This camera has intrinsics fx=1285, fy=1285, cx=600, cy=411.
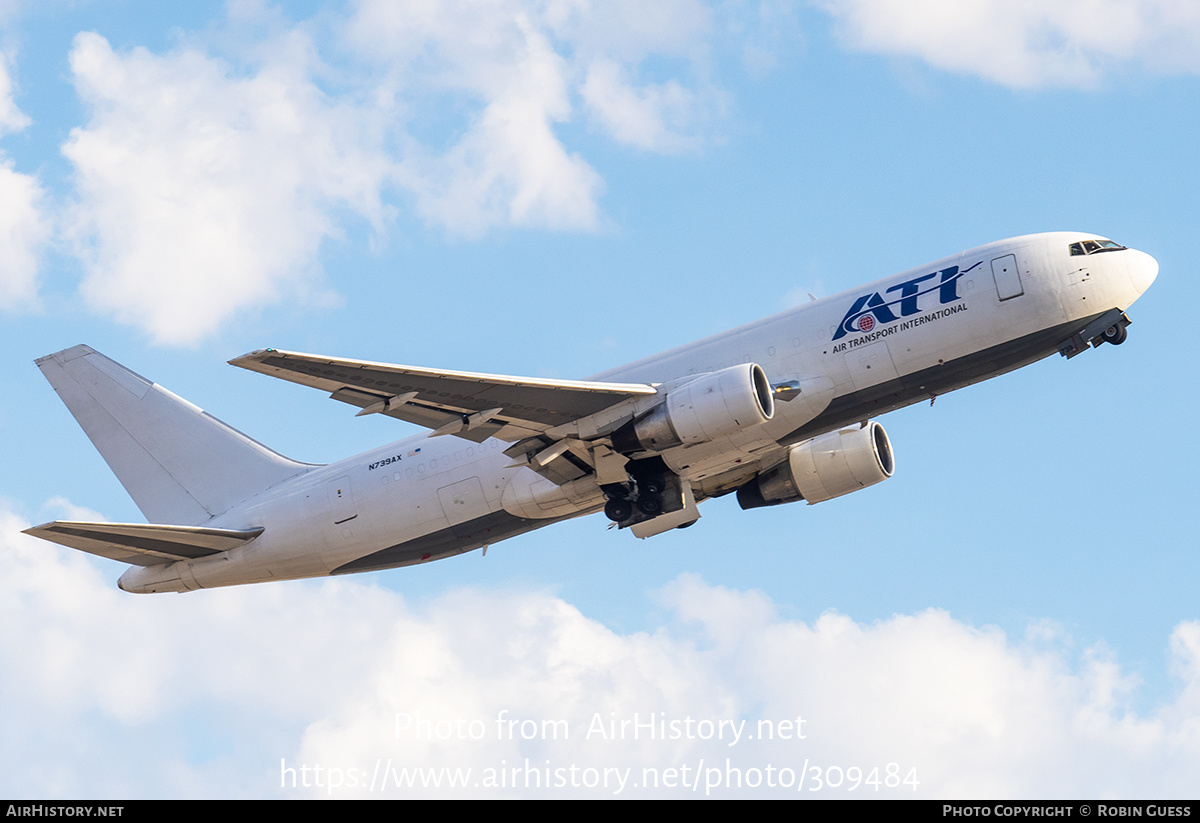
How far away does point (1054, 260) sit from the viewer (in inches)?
1211

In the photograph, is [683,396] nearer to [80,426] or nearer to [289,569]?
[289,569]

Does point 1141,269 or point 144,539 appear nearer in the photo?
point 1141,269

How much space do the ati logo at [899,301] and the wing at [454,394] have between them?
5.23 metres

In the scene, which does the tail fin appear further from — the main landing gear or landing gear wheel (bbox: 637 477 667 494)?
landing gear wheel (bbox: 637 477 667 494)

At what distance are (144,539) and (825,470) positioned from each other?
19.1 metres

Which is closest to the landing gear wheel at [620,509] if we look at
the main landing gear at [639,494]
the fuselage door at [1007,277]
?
the main landing gear at [639,494]

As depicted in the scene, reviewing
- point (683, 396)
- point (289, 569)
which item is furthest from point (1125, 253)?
point (289, 569)

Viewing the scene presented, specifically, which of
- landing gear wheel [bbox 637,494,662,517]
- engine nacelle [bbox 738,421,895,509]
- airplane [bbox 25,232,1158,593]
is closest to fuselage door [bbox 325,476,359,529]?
airplane [bbox 25,232,1158,593]

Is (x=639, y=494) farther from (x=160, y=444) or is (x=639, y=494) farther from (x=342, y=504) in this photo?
(x=160, y=444)

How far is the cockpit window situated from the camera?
102ft

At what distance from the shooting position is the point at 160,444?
40375mm

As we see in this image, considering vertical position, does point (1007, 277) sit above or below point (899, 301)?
above

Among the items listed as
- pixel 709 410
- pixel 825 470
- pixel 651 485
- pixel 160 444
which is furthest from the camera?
pixel 160 444

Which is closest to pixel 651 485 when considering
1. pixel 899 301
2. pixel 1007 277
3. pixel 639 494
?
pixel 639 494
